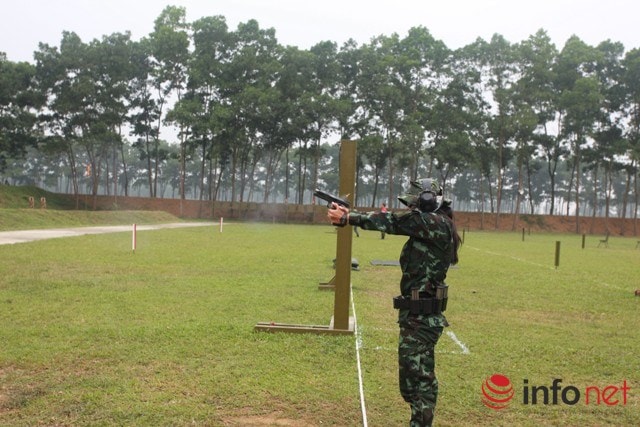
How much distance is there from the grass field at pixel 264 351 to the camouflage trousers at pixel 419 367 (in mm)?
679

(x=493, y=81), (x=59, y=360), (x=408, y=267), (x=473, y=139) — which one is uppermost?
(x=493, y=81)

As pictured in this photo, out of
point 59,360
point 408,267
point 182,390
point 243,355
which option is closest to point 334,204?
point 408,267

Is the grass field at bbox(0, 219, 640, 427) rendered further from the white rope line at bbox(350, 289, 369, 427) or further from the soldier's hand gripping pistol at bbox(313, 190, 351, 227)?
the soldier's hand gripping pistol at bbox(313, 190, 351, 227)

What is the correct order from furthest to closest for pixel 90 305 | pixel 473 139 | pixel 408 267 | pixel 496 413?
pixel 473 139 < pixel 90 305 < pixel 496 413 < pixel 408 267

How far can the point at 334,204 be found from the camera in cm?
443

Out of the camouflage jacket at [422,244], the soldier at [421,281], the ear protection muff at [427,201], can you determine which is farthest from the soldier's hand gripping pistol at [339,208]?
the ear protection muff at [427,201]

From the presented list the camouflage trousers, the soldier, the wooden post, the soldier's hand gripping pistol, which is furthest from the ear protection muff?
the wooden post

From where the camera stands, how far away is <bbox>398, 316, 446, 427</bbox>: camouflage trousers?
13.1 feet

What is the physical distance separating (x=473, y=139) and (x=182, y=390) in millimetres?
63147

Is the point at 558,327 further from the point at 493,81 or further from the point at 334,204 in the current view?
the point at 493,81

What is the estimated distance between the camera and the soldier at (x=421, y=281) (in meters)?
4.04

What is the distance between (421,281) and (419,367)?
0.68m

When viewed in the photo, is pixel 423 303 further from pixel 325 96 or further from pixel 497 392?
pixel 325 96

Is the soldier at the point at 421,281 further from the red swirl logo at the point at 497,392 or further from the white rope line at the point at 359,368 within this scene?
the red swirl logo at the point at 497,392
